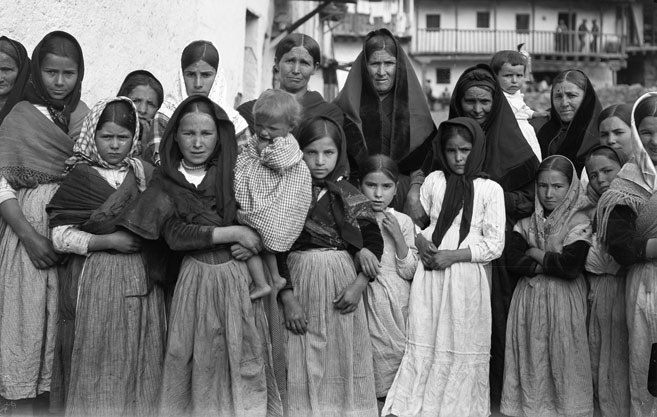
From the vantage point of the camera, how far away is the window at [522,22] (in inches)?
1283

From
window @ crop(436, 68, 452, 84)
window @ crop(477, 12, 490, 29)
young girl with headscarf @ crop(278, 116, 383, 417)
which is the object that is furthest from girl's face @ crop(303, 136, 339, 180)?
window @ crop(477, 12, 490, 29)

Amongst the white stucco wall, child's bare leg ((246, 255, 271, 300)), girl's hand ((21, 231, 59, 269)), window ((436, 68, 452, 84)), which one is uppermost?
window ((436, 68, 452, 84))

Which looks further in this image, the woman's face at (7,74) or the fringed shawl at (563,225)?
the woman's face at (7,74)

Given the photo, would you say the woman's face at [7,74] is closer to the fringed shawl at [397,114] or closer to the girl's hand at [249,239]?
the girl's hand at [249,239]

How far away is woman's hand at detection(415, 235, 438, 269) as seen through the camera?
11.9 ft

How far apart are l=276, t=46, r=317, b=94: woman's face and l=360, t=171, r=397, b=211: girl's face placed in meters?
0.79

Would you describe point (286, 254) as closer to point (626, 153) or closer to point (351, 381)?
point (351, 381)

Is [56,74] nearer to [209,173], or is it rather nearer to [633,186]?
[209,173]

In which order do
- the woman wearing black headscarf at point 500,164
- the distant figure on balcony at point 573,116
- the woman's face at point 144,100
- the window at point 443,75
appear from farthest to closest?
the window at point 443,75, the woman's face at point 144,100, the distant figure on balcony at point 573,116, the woman wearing black headscarf at point 500,164

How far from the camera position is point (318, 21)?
784 inches

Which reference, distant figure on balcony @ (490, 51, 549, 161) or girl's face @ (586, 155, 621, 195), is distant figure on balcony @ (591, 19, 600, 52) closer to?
distant figure on balcony @ (490, 51, 549, 161)

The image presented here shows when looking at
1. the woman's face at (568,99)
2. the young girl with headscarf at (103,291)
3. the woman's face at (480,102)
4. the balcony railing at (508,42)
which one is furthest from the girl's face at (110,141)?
the balcony railing at (508,42)

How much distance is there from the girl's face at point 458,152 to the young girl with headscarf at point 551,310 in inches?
17.1

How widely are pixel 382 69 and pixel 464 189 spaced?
0.96 meters
